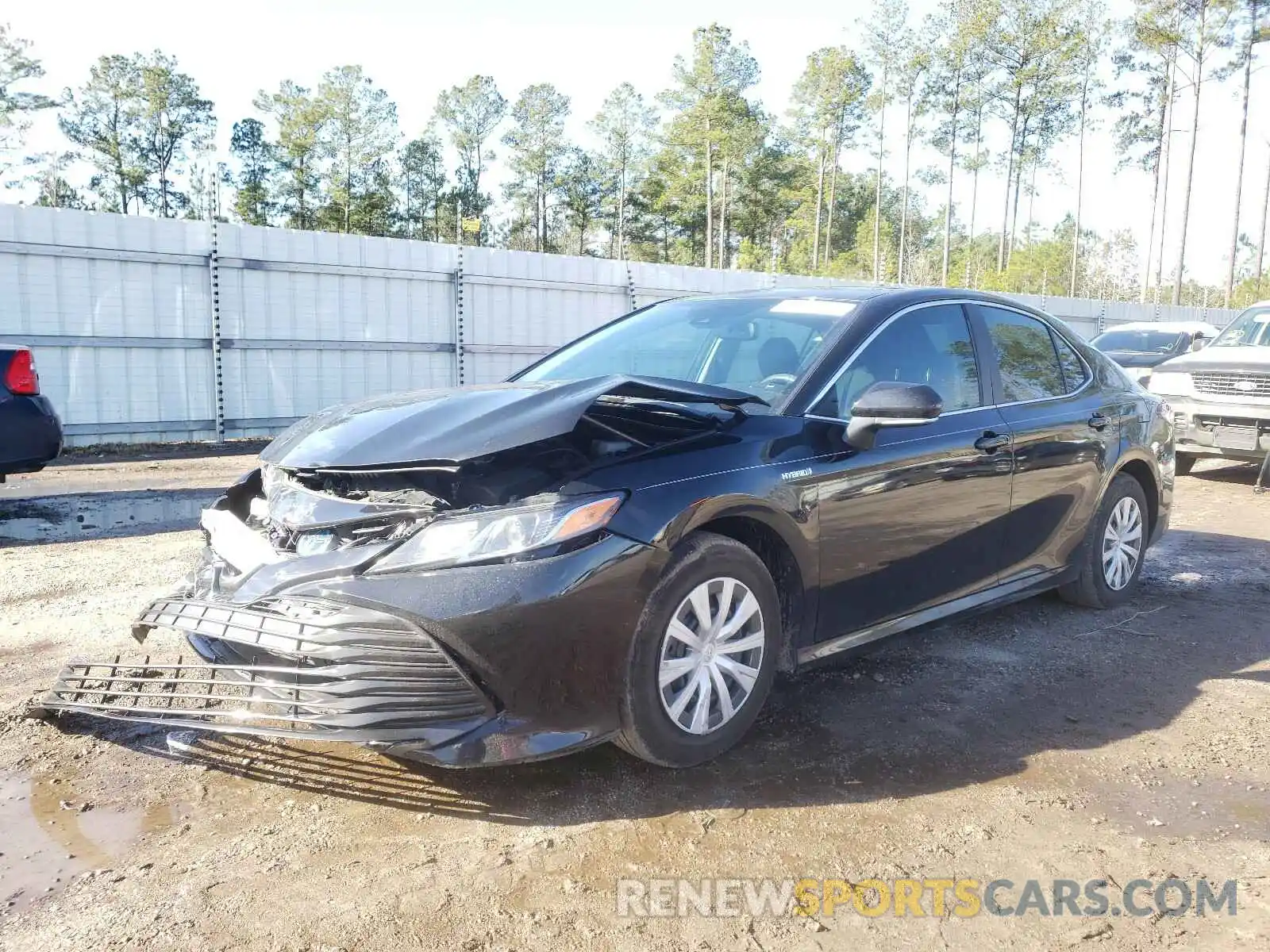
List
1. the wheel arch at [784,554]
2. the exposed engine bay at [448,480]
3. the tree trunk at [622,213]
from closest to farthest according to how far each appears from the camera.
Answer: the exposed engine bay at [448,480] → the wheel arch at [784,554] → the tree trunk at [622,213]

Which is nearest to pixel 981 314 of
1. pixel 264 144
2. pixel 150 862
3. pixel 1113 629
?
pixel 1113 629

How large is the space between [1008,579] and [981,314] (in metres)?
1.17

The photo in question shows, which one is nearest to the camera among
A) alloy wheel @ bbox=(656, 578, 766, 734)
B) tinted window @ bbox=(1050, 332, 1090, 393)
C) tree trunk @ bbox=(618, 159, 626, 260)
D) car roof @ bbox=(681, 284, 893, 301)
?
alloy wheel @ bbox=(656, 578, 766, 734)

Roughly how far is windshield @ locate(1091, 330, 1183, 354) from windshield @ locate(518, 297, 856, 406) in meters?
12.1

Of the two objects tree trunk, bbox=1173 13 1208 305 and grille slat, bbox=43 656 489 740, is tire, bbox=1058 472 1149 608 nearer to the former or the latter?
grille slat, bbox=43 656 489 740

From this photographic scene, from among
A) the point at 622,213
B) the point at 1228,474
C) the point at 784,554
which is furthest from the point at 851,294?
the point at 622,213

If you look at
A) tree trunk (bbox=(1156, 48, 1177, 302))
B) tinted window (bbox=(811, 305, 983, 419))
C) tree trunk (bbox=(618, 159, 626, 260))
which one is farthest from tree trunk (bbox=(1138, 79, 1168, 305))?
tinted window (bbox=(811, 305, 983, 419))

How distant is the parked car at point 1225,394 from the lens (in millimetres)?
8984

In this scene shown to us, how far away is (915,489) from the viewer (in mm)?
3672

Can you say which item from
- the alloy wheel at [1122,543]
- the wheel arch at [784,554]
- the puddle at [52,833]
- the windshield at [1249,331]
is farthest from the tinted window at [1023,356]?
the windshield at [1249,331]

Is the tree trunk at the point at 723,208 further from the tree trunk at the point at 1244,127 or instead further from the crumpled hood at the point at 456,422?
the crumpled hood at the point at 456,422

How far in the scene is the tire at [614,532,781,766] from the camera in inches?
111

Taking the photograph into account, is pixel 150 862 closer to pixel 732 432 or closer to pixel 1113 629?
pixel 732 432

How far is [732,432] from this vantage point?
3.17 metres
